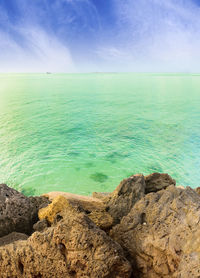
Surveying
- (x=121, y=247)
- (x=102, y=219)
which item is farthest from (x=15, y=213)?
(x=121, y=247)

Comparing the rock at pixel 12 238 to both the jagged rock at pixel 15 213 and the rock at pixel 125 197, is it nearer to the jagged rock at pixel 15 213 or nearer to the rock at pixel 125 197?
the jagged rock at pixel 15 213

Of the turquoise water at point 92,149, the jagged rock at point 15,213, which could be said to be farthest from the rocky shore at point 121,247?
the turquoise water at point 92,149

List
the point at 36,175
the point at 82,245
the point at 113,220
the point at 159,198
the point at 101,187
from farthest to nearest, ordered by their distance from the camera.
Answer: the point at 36,175 → the point at 101,187 → the point at 113,220 → the point at 159,198 → the point at 82,245

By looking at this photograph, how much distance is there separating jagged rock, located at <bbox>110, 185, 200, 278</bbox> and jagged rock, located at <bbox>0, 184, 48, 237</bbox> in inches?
81.4

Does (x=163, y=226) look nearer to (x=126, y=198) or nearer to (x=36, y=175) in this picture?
(x=126, y=198)

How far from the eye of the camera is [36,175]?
44.2ft

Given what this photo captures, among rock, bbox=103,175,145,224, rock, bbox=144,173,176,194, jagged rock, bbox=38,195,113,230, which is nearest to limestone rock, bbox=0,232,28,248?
jagged rock, bbox=38,195,113,230

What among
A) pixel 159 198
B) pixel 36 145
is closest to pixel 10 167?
pixel 36 145

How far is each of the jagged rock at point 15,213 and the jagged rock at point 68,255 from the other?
4.32 feet

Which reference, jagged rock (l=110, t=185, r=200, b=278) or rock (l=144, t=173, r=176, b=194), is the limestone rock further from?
rock (l=144, t=173, r=176, b=194)

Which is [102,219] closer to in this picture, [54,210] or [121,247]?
[54,210]

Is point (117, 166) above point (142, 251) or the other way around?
the other way around

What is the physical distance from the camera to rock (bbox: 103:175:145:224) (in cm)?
574

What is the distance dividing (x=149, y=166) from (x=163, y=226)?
10.6 m
